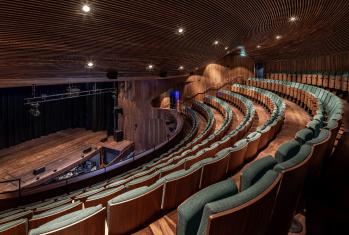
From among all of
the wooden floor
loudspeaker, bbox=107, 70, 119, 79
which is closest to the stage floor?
loudspeaker, bbox=107, 70, 119, 79

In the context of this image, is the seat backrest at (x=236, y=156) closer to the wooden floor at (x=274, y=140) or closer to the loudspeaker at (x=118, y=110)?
Result: the wooden floor at (x=274, y=140)

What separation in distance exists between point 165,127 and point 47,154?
367cm

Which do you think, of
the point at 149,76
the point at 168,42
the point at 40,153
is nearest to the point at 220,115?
the point at 149,76

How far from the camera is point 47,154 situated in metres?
7.96

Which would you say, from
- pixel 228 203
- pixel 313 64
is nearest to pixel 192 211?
pixel 228 203

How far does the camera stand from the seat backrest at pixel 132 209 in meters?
1.54

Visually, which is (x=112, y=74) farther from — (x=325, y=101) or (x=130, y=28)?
(x=325, y=101)

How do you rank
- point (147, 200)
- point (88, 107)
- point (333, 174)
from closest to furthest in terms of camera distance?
point (147, 200)
point (333, 174)
point (88, 107)

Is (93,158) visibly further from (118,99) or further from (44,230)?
(44,230)

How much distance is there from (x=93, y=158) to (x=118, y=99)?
2.24 m

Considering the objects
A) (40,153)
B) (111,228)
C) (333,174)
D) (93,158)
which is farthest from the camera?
(93,158)

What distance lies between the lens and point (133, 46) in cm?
417

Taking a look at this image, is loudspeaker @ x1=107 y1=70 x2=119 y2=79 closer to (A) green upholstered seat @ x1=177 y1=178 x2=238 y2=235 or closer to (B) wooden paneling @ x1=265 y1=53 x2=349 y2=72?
(A) green upholstered seat @ x1=177 y1=178 x2=238 y2=235

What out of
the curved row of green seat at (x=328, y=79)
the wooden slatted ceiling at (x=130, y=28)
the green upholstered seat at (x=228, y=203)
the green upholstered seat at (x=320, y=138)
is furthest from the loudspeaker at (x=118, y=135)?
the green upholstered seat at (x=228, y=203)
